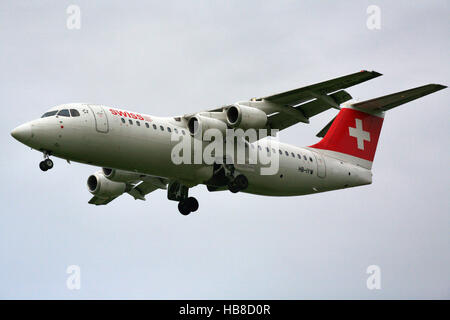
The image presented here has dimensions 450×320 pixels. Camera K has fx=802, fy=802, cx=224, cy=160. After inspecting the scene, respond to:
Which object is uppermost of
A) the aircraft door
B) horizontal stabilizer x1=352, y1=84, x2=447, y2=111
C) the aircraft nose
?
horizontal stabilizer x1=352, y1=84, x2=447, y2=111

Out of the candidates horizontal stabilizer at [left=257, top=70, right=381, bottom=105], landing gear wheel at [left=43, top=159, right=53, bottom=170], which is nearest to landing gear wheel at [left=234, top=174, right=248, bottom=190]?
horizontal stabilizer at [left=257, top=70, right=381, bottom=105]

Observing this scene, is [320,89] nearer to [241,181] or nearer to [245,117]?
[245,117]

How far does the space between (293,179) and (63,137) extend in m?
8.06

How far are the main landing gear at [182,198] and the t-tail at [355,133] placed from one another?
186 inches

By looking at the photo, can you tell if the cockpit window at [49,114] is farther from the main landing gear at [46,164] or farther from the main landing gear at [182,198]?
the main landing gear at [182,198]

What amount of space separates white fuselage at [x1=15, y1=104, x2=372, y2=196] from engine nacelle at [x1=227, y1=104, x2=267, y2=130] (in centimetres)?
145

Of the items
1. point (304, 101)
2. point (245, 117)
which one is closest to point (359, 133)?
point (304, 101)

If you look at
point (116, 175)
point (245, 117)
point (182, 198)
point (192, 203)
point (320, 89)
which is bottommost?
point (192, 203)

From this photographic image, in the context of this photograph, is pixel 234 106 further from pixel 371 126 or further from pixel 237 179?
pixel 371 126

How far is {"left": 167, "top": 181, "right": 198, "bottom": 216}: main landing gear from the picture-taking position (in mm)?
26281

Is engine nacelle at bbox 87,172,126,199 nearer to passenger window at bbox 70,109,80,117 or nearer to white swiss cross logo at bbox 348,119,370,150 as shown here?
passenger window at bbox 70,109,80,117

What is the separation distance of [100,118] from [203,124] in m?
3.22

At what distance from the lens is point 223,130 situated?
24266 millimetres

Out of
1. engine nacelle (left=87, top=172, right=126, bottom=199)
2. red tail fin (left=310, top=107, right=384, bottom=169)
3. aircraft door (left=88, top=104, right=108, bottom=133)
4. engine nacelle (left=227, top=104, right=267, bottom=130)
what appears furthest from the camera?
red tail fin (left=310, top=107, right=384, bottom=169)
